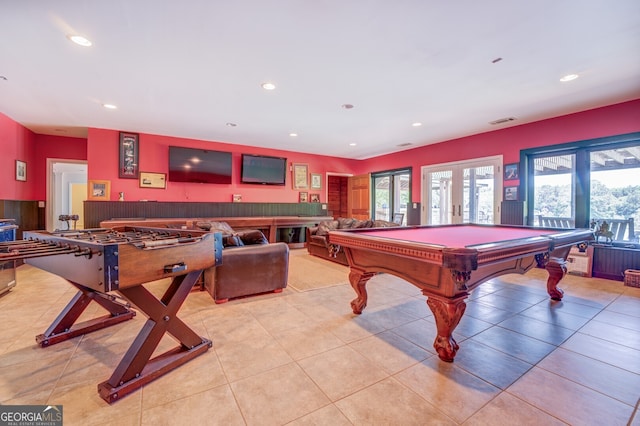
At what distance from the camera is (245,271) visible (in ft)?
10.2

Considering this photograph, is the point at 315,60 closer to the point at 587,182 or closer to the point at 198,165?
the point at 198,165

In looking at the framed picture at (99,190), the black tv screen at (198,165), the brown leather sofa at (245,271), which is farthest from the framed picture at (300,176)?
the brown leather sofa at (245,271)

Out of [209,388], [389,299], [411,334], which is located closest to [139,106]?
[209,388]

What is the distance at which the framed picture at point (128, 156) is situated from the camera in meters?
5.56

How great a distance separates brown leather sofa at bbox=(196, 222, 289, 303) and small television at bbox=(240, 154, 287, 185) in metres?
3.71

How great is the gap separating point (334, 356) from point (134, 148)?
594cm

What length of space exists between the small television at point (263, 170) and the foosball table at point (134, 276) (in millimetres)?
4844

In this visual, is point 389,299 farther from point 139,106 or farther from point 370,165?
point 370,165

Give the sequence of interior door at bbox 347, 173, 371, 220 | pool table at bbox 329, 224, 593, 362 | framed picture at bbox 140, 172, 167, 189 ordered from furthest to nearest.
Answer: interior door at bbox 347, 173, 371, 220 < framed picture at bbox 140, 172, 167, 189 < pool table at bbox 329, 224, 593, 362

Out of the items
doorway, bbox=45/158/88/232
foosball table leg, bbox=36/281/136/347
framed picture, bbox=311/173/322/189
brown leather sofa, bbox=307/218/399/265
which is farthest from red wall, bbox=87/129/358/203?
foosball table leg, bbox=36/281/136/347

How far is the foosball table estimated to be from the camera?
1393mm

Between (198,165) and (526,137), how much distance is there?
674cm

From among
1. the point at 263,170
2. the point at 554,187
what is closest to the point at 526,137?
the point at 554,187

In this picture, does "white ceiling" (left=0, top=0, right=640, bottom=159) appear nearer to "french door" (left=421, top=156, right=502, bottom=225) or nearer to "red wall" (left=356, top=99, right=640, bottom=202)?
"red wall" (left=356, top=99, right=640, bottom=202)
